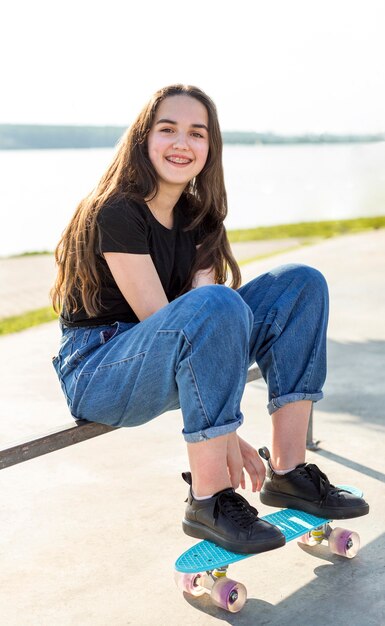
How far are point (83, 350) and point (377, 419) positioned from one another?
1.84 m

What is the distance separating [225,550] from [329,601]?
33 cm

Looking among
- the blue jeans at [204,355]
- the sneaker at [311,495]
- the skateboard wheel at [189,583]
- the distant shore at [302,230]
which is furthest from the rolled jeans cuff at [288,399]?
the distant shore at [302,230]

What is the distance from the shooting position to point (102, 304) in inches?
101

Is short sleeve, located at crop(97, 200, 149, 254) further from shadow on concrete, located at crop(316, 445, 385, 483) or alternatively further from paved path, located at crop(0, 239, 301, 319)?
paved path, located at crop(0, 239, 301, 319)

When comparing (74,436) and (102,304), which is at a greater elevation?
(102,304)

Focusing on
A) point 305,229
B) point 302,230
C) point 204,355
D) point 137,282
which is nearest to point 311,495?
point 204,355

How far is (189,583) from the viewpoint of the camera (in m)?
2.31

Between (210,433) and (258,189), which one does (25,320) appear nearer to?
(210,433)

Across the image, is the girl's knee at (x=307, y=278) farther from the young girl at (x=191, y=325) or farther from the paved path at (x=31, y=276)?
the paved path at (x=31, y=276)

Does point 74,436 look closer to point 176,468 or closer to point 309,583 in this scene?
point 309,583

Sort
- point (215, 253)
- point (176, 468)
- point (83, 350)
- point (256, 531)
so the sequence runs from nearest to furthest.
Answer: point (256, 531) → point (83, 350) → point (215, 253) → point (176, 468)

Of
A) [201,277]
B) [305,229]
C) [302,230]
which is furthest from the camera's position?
[305,229]

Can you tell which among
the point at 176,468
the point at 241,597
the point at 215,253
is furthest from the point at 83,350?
the point at 176,468

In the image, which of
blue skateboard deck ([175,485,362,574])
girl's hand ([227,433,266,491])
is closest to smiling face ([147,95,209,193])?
girl's hand ([227,433,266,491])
